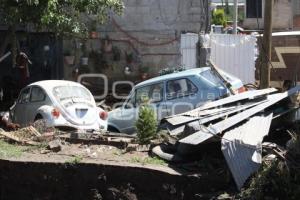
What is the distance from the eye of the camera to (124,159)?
800 centimetres

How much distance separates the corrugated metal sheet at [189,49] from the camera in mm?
18219

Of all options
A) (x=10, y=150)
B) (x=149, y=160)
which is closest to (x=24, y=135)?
(x=10, y=150)

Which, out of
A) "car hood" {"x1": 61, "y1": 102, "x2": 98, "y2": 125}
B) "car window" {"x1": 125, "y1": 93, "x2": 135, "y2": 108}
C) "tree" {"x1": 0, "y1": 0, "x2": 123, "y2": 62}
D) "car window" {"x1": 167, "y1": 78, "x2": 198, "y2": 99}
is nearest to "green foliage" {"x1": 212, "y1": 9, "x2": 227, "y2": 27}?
"tree" {"x1": 0, "y1": 0, "x2": 123, "y2": 62}

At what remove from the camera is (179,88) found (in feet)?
41.3

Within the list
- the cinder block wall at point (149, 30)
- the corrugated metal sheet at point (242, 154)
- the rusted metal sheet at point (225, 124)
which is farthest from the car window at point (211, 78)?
the cinder block wall at point (149, 30)

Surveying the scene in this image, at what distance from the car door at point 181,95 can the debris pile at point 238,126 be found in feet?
8.41

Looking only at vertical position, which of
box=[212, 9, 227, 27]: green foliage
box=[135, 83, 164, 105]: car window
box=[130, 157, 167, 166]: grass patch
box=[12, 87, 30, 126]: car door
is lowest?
box=[12, 87, 30, 126]: car door

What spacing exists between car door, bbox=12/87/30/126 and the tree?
1821 mm

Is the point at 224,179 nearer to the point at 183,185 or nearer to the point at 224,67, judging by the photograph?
the point at 183,185

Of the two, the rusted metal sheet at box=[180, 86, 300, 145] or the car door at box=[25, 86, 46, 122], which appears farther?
the car door at box=[25, 86, 46, 122]

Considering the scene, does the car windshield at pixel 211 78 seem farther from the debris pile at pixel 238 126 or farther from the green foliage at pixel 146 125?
the green foliage at pixel 146 125

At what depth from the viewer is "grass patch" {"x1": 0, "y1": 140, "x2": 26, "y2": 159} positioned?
868cm

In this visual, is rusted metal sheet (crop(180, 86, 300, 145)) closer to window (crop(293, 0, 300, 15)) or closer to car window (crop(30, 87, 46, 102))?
car window (crop(30, 87, 46, 102))

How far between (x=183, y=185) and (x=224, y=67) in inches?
475
